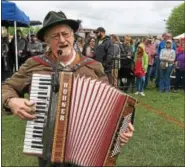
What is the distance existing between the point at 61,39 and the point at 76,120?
23.5 inches

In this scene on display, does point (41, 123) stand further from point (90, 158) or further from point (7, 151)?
point (7, 151)

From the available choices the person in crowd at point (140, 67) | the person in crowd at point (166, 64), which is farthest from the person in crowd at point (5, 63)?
the person in crowd at point (166, 64)

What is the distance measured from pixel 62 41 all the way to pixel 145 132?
4.78 metres

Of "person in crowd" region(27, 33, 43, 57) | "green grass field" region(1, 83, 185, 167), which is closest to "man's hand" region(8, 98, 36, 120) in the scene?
"green grass field" region(1, 83, 185, 167)

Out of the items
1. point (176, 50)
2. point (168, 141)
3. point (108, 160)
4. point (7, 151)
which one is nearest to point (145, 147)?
point (168, 141)

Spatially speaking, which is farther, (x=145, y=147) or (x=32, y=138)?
(x=145, y=147)

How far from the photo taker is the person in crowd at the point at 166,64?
510 inches

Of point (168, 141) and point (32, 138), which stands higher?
point (32, 138)

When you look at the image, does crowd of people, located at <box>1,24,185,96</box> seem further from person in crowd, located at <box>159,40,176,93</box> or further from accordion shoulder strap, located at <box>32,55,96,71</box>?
accordion shoulder strap, located at <box>32,55,96,71</box>

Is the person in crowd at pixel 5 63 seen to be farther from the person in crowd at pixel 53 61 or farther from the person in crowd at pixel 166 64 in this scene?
the person in crowd at pixel 53 61

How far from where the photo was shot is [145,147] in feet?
22.4

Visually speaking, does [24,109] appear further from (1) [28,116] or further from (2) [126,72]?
(2) [126,72]

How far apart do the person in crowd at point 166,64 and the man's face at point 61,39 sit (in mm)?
9843

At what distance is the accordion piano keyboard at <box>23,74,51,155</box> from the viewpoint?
3053mm
